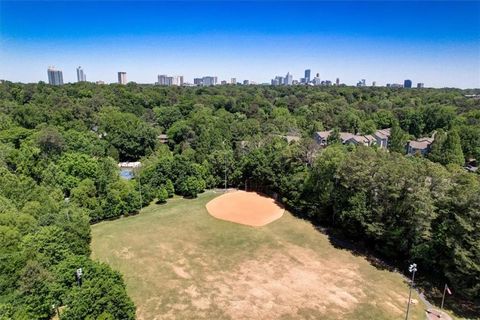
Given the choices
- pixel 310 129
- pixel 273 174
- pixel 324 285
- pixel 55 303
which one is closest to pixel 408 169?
pixel 324 285

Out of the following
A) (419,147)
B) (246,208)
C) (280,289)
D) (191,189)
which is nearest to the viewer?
(280,289)

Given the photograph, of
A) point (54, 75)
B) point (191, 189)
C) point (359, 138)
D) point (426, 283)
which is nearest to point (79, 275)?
point (191, 189)

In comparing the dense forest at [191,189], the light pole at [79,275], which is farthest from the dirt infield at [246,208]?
the light pole at [79,275]

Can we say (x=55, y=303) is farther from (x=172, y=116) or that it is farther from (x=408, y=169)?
(x=172, y=116)

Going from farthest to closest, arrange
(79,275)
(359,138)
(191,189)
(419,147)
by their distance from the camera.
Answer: (359,138), (419,147), (191,189), (79,275)

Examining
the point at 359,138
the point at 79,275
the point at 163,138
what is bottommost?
the point at 79,275

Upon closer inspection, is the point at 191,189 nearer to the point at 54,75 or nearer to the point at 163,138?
the point at 163,138
